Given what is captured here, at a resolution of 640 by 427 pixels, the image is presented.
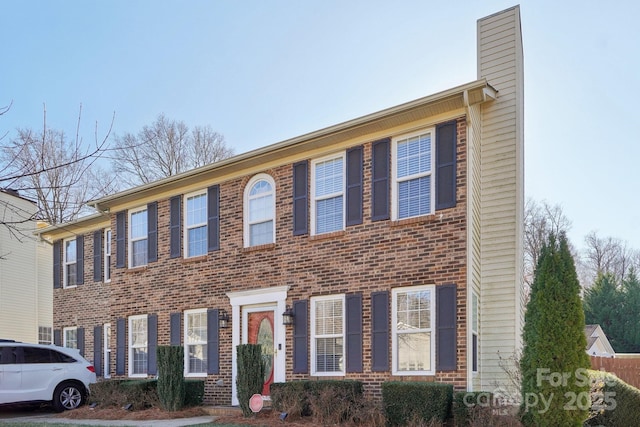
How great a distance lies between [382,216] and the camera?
1145 cm

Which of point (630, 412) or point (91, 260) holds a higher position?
point (91, 260)

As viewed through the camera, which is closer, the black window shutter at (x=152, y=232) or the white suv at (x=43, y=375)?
the white suv at (x=43, y=375)

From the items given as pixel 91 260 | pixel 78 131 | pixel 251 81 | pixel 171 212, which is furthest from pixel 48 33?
pixel 91 260

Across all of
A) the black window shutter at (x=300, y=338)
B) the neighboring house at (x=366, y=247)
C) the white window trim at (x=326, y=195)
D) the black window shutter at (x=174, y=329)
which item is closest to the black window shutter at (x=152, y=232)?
the neighboring house at (x=366, y=247)

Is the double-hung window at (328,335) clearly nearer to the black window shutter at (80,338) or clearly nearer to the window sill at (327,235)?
the window sill at (327,235)

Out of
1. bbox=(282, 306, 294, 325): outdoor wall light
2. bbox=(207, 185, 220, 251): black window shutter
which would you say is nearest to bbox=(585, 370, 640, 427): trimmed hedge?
bbox=(282, 306, 294, 325): outdoor wall light

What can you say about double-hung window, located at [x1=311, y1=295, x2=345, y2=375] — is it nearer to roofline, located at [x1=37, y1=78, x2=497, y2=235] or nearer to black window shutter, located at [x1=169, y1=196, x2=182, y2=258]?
roofline, located at [x1=37, y1=78, x2=497, y2=235]

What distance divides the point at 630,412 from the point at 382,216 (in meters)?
5.11

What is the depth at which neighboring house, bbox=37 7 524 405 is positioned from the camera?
10.7m

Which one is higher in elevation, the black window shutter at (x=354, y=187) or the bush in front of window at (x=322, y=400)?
the black window shutter at (x=354, y=187)

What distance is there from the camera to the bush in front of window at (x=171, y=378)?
1299cm

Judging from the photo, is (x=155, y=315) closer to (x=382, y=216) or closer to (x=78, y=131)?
(x=382, y=216)

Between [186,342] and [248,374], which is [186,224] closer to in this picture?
[186,342]

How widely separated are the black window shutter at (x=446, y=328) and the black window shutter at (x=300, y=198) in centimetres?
324
